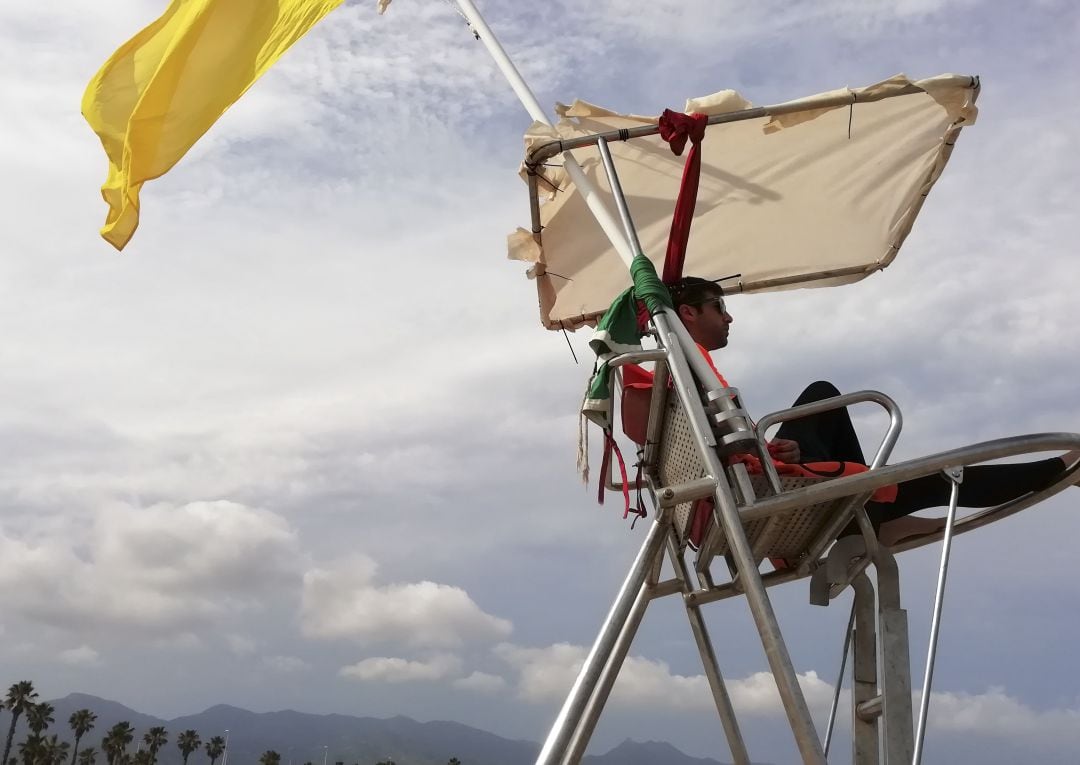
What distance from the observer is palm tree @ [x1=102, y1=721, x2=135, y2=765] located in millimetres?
124887

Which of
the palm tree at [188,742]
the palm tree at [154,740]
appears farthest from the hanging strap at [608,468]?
the palm tree at [188,742]

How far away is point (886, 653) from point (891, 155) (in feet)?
13.9

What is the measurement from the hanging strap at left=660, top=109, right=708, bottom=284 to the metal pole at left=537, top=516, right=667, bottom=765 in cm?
161

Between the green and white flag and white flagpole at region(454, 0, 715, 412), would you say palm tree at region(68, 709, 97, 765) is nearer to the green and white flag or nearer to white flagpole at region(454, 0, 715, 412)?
white flagpole at region(454, 0, 715, 412)

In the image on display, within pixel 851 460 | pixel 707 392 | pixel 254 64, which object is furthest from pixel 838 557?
pixel 254 64

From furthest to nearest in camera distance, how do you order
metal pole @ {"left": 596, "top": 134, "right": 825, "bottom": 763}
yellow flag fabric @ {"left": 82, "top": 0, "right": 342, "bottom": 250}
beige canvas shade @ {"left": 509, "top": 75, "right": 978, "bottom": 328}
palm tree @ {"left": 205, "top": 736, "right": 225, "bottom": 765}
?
palm tree @ {"left": 205, "top": 736, "right": 225, "bottom": 765} < beige canvas shade @ {"left": 509, "top": 75, "right": 978, "bottom": 328} < yellow flag fabric @ {"left": 82, "top": 0, "right": 342, "bottom": 250} < metal pole @ {"left": 596, "top": 134, "right": 825, "bottom": 763}

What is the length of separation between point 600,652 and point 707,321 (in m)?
2.42

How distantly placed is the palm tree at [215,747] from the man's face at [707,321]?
554 feet

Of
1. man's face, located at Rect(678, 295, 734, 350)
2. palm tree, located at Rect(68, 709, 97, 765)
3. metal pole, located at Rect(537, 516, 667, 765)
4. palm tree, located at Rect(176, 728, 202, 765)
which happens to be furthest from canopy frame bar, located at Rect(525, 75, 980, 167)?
palm tree, located at Rect(176, 728, 202, 765)

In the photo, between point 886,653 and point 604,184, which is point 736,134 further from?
→ point 886,653

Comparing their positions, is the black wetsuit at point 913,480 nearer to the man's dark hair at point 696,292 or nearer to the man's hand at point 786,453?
the man's hand at point 786,453

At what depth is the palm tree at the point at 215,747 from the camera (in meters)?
162

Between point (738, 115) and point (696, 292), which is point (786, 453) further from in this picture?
point (738, 115)

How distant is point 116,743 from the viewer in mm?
125812
